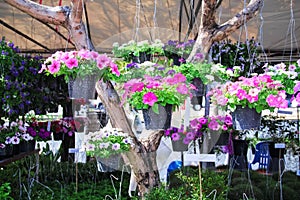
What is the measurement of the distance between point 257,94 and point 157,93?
456mm

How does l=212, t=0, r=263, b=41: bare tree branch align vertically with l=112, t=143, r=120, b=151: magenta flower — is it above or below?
above

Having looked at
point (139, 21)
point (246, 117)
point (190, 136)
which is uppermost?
point (139, 21)

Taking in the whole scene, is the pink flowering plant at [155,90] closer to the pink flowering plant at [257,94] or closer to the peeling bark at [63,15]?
the pink flowering plant at [257,94]

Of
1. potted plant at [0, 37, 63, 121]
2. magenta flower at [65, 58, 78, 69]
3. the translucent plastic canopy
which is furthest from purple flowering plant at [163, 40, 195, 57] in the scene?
the translucent plastic canopy

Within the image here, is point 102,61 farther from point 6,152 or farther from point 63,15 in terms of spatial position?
point 6,152

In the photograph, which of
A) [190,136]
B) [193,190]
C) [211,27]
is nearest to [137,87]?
[211,27]

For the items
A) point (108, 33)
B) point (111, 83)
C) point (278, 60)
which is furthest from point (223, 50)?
point (278, 60)

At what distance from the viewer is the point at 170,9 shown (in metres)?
4.75

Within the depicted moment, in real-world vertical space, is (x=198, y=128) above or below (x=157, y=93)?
below

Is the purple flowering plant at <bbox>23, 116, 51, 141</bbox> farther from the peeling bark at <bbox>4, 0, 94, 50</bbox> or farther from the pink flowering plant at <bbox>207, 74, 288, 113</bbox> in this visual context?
the pink flowering plant at <bbox>207, 74, 288, 113</bbox>

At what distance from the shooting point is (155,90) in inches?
74.3

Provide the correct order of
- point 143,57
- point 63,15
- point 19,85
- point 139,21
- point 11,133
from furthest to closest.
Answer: point 139,21
point 11,133
point 19,85
point 143,57
point 63,15

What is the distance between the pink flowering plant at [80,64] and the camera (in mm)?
1855

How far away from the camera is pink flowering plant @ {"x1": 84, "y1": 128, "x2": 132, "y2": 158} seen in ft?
7.04
